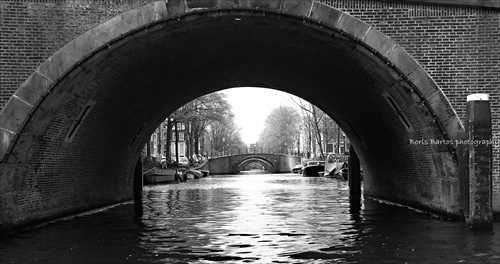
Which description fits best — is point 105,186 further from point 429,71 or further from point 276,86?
point 429,71

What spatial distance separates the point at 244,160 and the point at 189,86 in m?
62.4

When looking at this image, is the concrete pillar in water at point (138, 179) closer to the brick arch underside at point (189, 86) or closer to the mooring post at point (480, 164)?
the brick arch underside at point (189, 86)

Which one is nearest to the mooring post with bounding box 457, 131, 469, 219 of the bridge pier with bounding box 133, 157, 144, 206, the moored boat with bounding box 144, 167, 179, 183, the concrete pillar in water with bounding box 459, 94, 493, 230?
the concrete pillar in water with bounding box 459, 94, 493, 230

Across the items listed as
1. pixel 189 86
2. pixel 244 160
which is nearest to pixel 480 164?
pixel 189 86

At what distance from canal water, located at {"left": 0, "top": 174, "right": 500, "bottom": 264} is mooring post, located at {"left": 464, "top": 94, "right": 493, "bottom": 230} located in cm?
39

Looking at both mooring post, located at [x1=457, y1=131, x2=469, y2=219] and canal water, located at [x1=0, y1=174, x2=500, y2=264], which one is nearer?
canal water, located at [x1=0, y1=174, x2=500, y2=264]

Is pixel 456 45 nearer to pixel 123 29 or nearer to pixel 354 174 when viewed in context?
pixel 123 29

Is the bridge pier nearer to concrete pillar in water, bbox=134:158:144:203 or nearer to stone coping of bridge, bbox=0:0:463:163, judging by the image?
concrete pillar in water, bbox=134:158:144:203

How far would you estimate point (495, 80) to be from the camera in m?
14.0

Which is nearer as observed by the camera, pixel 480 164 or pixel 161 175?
pixel 480 164

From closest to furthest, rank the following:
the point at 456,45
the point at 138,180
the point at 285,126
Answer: the point at 456,45, the point at 138,180, the point at 285,126

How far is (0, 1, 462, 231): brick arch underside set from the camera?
1317 centimetres

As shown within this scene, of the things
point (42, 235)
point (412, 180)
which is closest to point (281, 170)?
point (412, 180)

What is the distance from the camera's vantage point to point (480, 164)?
12.7 m
